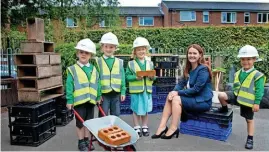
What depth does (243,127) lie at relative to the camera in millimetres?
5359

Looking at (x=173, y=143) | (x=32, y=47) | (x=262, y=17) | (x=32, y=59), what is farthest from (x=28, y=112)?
(x=262, y=17)

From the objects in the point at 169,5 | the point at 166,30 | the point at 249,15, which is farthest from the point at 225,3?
the point at 166,30

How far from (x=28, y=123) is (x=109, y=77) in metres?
1.38

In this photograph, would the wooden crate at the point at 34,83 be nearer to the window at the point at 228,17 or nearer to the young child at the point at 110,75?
the young child at the point at 110,75

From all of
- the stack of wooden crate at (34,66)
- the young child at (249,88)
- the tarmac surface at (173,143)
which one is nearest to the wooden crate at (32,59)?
the stack of wooden crate at (34,66)

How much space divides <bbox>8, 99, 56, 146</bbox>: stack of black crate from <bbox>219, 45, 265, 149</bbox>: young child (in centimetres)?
299

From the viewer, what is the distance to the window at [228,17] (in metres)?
35.0

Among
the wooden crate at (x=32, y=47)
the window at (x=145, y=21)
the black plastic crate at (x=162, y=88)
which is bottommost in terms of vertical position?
the black plastic crate at (x=162, y=88)

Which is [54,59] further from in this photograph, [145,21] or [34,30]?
[145,21]

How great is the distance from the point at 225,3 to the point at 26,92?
123 feet

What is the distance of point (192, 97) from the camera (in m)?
4.63

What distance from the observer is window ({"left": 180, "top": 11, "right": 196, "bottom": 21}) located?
34.5 m

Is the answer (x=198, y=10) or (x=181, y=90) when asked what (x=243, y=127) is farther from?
(x=198, y=10)

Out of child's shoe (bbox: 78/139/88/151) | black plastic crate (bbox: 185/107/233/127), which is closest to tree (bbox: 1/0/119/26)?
child's shoe (bbox: 78/139/88/151)
